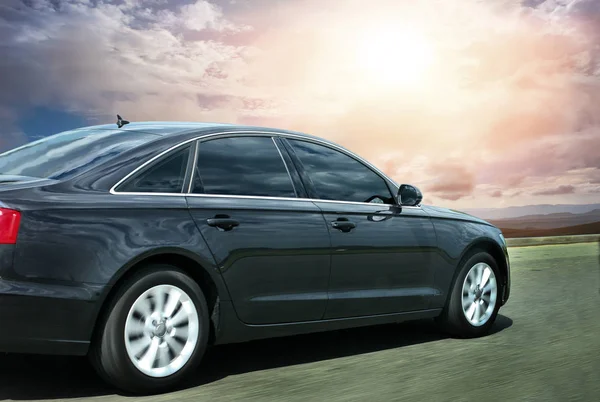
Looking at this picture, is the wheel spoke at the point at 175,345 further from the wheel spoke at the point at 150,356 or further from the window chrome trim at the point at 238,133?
the window chrome trim at the point at 238,133

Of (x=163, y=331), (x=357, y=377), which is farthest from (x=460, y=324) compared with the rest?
(x=163, y=331)

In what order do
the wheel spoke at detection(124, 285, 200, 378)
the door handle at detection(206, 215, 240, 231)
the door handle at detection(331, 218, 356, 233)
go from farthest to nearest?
the door handle at detection(331, 218, 356, 233) → the door handle at detection(206, 215, 240, 231) → the wheel spoke at detection(124, 285, 200, 378)

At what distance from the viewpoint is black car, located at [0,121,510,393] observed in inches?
197

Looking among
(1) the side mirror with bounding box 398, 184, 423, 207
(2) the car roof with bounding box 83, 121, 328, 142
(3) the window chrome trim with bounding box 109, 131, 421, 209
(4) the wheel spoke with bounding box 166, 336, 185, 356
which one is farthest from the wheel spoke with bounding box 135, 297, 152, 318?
(1) the side mirror with bounding box 398, 184, 423, 207

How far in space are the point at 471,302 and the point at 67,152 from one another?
143 inches

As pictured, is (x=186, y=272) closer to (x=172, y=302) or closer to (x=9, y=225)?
(x=172, y=302)

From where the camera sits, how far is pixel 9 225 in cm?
488

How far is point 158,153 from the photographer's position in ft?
18.9

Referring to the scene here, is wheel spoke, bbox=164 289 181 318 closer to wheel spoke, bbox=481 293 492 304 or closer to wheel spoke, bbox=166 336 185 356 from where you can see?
wheel spoke, bbox=166 336 185 356

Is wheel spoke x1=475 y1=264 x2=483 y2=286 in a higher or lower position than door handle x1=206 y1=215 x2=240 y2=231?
→ lower

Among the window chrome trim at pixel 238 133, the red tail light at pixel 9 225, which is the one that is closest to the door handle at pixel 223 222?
the window chrome trim at pixel 238 133

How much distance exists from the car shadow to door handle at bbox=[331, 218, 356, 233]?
973mm

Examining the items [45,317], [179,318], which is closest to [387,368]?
[179,318]

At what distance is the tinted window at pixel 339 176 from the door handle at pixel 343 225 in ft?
0.62
